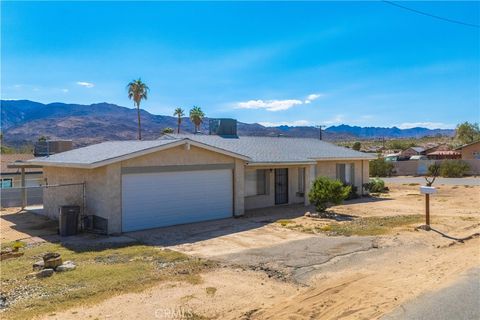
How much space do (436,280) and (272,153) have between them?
44.4 feet

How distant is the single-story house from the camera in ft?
46.1

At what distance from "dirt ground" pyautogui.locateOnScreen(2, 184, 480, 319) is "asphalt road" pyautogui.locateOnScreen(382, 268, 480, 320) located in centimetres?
23

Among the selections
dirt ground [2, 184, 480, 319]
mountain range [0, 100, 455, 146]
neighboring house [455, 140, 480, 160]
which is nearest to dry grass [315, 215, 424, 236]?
dirt ground [2, 184, 480, 319]

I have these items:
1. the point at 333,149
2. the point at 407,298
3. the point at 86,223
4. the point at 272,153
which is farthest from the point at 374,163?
the point at 407,298

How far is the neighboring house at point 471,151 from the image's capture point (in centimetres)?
4994

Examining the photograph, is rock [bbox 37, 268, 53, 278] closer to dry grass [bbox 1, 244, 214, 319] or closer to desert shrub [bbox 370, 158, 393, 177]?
dry grass [bbox 1, 244, 214, 319]

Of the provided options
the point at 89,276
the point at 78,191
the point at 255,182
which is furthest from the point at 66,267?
the point at 255,182

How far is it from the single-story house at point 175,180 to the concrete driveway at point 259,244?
2.59 feet

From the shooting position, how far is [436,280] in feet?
27.9

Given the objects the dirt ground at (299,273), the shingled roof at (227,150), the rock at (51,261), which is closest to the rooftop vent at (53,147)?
the shingled roof at (227,150)

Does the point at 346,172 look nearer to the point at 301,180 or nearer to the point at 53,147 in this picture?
the point at 301,180

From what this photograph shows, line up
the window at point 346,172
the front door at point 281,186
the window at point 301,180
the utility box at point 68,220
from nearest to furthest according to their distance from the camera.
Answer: the utility box at point 68,220 < the front door at point 281,186 < the window at point 301,180 < the window at point 346,172

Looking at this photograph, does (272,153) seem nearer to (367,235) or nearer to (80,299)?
(367,235)

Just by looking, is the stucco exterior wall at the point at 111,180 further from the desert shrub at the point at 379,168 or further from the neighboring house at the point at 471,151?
the neighboring house at the point at 471,151
